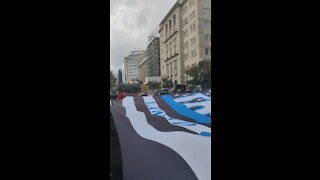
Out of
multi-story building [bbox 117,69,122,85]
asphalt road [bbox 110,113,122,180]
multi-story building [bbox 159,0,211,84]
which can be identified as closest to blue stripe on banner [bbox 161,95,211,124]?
multi-story building [bbox 159,0,211,84]

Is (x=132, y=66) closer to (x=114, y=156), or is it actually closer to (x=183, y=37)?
(x=183, y=37)

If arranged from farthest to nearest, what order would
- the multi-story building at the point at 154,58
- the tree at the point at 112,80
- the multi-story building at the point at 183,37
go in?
the multi-story building at the point at 154,58
the multi-story building at the point at 183,37
the tree at the point at 112,80

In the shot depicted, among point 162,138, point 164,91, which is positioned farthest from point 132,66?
point 162,138

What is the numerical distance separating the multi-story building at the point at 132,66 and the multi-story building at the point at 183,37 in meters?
0.22

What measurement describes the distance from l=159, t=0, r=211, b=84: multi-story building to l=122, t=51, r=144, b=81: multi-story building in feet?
0.72

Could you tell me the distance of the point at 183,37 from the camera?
2.01 meters

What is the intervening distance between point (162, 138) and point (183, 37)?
0.87m

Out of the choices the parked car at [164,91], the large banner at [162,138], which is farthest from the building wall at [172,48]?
the large banner at [162,138]

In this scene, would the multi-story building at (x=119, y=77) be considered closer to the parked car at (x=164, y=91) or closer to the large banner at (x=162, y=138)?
the large banner at (x=162, y=138)

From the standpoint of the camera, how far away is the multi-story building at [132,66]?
189 centimetres

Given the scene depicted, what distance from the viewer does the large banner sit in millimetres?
1766
